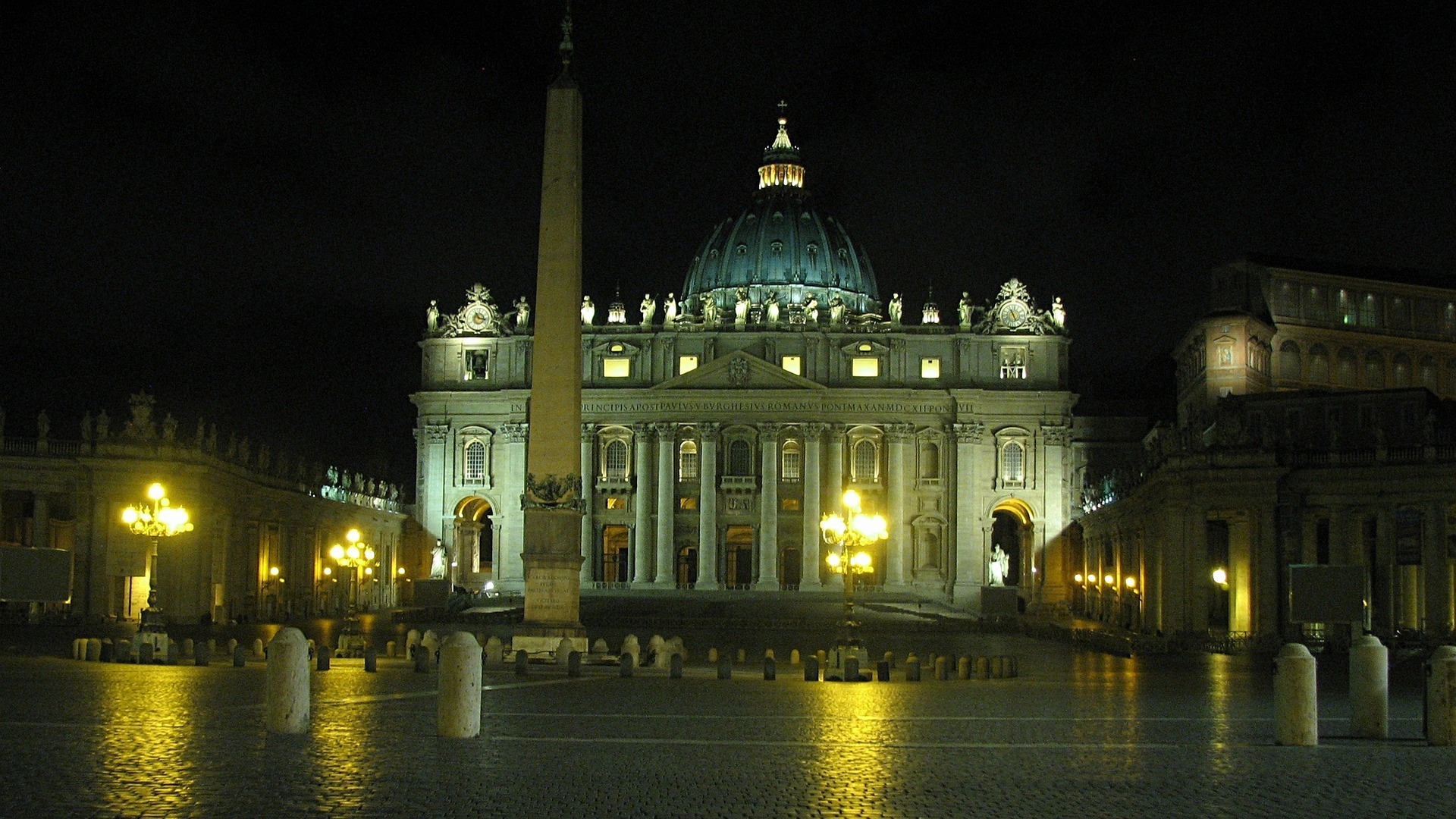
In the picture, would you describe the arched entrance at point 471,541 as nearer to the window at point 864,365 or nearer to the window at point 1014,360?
the window at point 864,365

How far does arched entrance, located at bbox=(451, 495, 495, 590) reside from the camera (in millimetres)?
105938

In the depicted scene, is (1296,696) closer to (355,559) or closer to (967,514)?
(355,559)

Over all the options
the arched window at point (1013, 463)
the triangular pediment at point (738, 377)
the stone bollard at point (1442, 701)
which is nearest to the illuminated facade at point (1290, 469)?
the arched window at point (1013, 463)

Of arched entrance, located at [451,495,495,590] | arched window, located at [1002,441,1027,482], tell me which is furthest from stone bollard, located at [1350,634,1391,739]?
arched entrance, located at [451,495,495,590]

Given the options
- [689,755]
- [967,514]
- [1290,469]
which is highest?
[967,514]

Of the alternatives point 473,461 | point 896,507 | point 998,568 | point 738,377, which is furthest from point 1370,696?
point 473,461

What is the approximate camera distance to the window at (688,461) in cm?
10412

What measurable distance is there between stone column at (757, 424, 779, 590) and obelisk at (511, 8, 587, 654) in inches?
2529

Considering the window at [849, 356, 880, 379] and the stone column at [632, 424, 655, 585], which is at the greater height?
the window at [849, 356, 880, 379]

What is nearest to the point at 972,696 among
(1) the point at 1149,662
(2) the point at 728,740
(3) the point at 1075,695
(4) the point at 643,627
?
(3) the point at 1075,695

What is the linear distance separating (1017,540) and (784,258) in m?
→ 26.8

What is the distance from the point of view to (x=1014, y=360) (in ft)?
339

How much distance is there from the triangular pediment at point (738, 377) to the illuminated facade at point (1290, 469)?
2011 centimetres

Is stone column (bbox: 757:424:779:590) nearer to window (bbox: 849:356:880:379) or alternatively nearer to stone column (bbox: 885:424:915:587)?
window (bbox: 849:356:880:379)
